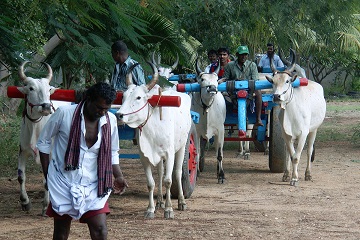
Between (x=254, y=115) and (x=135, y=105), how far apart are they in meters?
4.84

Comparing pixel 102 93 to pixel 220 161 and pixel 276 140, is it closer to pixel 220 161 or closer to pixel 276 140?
pixel 220 161

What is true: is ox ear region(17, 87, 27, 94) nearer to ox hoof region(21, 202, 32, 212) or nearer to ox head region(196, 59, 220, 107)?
ox hoof region(21, 202, 32, 212)

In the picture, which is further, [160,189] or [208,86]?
[208,86]

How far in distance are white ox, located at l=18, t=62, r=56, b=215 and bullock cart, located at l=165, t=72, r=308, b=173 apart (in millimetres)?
3097

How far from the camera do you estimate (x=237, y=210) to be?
940 centimetres

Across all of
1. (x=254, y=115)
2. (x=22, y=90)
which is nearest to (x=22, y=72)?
(x=22, y=90)

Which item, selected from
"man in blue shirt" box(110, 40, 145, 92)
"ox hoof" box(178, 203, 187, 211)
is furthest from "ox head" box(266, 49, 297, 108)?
"man in blue shirt" box(110, 40, 145, 92)

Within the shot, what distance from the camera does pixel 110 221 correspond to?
867 cm

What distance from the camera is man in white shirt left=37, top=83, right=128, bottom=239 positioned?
5.57 m

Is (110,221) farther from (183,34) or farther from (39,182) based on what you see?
(183,34)

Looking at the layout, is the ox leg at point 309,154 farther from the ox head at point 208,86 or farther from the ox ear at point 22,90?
the ox ear at point 22,90

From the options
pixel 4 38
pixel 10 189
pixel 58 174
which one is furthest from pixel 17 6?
pixel 10 189

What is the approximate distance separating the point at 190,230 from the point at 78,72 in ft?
8.41

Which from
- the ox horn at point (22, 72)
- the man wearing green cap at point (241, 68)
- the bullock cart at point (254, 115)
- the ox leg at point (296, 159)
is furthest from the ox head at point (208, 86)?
the ox horn at point (22, 72)
